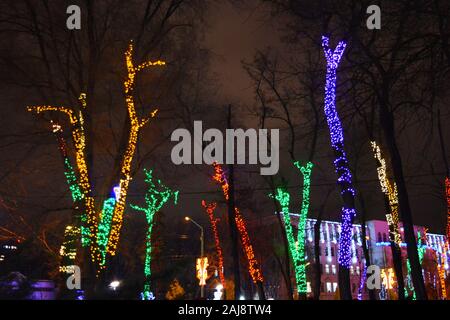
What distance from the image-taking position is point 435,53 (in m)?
8.86

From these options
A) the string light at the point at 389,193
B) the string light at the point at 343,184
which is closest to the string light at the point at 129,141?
the string light at the point at 343,184

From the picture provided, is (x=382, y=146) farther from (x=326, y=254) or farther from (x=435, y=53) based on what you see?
(x=326, y=254)

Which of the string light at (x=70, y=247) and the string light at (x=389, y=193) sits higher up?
the string light at (x=389, y=193)

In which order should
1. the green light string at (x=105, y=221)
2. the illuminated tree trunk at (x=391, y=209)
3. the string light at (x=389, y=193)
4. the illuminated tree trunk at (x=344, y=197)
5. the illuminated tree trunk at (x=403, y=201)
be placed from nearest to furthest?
1. the illuminated tree trunk at (x=403, y=201)
2. the illuminated tree trunk at (x=344, y=197)
3. the green light string at (x=105, y=221)
4. the string light at (x=389, y=193)
5. the illuminated tree trunk at (x=391, y=209)

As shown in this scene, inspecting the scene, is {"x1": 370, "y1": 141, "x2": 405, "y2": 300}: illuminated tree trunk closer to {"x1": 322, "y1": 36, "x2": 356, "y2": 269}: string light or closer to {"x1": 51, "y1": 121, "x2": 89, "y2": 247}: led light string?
{"x1": 322, "y1": 36, "x2": 356, "y2": 269}: string light

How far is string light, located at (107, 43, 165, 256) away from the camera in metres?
18.0

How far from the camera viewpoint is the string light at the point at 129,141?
17984mm

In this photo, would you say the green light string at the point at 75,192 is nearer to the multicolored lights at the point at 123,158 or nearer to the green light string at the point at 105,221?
the multicolored lights at the point at 123,158

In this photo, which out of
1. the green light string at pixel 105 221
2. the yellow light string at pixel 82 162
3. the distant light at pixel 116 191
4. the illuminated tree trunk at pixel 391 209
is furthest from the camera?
the illuminated tree trunk at pixel 391 209

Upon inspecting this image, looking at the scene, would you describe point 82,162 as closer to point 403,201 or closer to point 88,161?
point 88,161

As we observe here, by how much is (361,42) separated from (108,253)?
11.8 metres

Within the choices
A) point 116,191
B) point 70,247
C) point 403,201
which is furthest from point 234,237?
point 403,201

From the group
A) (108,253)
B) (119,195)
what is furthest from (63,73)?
(108,253)

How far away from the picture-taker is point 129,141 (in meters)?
18.9
